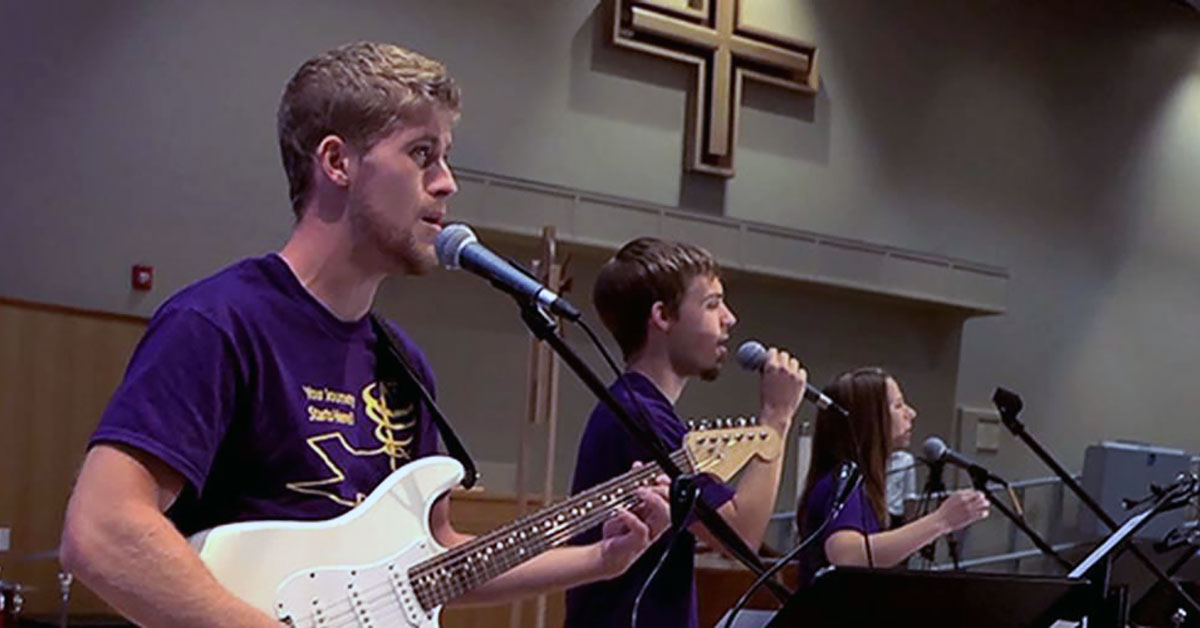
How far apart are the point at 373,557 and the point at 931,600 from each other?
0.77 metres

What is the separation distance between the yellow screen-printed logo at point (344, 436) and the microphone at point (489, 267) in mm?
206

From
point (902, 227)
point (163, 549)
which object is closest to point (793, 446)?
point (902, 227)

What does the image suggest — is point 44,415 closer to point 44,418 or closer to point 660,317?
point 44,418

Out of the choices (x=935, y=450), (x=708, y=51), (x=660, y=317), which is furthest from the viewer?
(x=708, y=51)

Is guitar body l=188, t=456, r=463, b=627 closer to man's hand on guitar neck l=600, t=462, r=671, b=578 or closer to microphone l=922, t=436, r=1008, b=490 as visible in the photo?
man's hand on guitar neck l=600, t=462, r=671, b=578

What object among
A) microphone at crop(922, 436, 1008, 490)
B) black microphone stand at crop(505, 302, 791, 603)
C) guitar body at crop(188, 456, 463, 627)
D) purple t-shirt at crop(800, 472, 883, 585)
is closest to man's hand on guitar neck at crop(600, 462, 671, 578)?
black microphone stand at crop(505, 302, 791, 603)

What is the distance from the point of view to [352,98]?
5.50 feet

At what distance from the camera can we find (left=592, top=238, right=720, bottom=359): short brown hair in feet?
8.25

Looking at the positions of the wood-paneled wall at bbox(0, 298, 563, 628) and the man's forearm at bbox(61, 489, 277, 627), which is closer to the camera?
the man's forearm at bbox(61, 489, 277, 627)

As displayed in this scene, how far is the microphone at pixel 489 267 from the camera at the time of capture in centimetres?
171

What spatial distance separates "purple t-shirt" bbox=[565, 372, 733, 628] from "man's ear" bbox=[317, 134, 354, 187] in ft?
2.30

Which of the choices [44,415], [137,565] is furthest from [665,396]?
[44,415]

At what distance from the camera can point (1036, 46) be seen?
372 inches

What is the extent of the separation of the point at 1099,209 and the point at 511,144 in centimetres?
480
